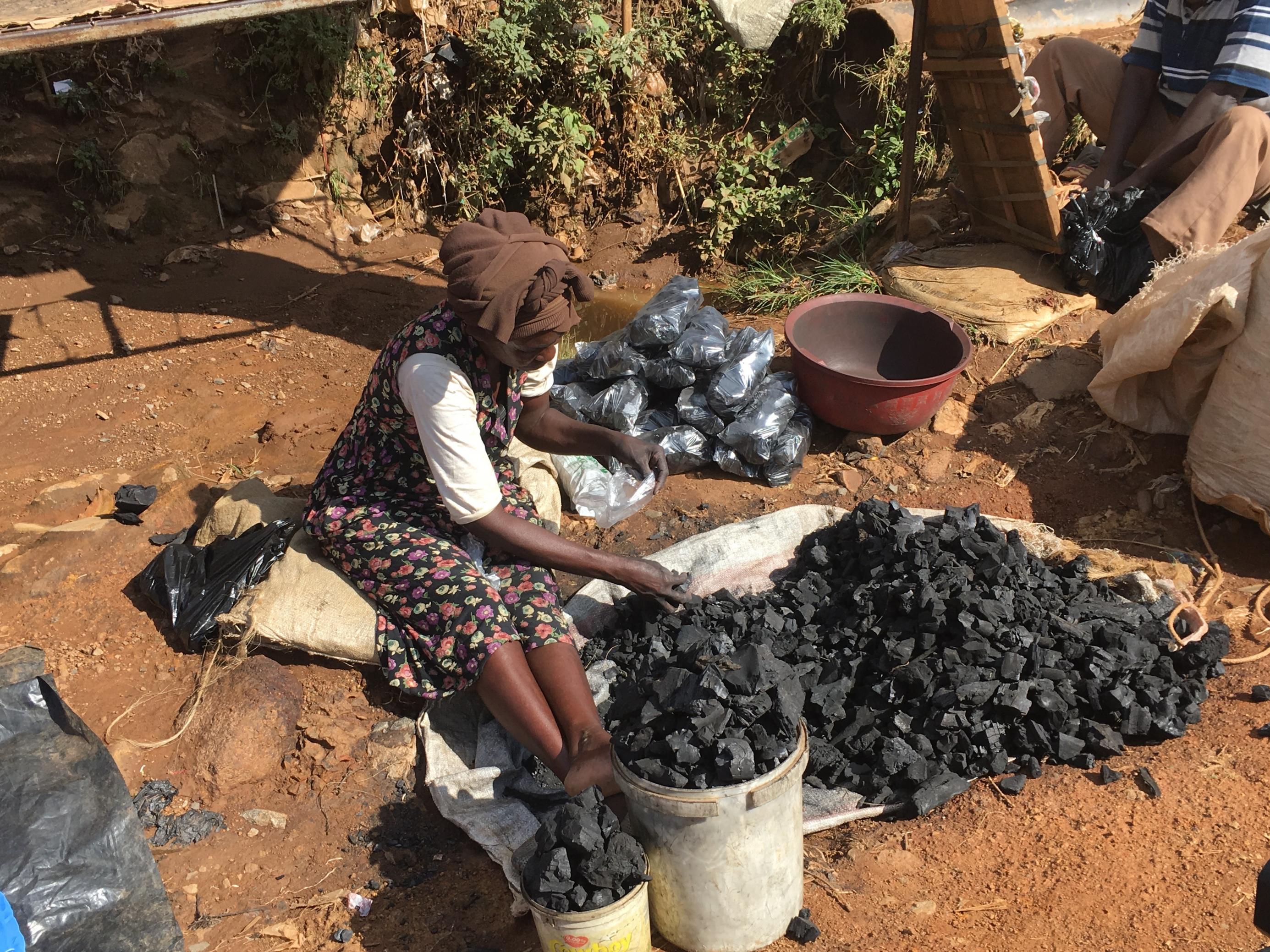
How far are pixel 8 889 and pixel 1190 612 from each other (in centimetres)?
376

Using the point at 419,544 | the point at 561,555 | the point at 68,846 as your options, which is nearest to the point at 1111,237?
the point at 561,555

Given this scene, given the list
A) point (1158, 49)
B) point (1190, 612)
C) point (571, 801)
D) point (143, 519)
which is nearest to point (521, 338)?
point (571, 801)

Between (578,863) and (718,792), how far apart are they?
1.22ft

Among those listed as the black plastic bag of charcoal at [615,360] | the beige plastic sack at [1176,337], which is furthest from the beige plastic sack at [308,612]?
the beige plastic sack at [1176,337]

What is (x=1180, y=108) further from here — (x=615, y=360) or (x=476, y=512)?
(x=476, y=512)

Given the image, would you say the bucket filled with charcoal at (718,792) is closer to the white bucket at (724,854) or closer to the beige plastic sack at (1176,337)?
the white bucket at (724,854)

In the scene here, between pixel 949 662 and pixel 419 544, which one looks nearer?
pixel 949 662

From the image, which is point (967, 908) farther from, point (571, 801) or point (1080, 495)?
point (1080, 495)

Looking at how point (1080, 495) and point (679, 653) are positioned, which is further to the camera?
point (1080, 495)

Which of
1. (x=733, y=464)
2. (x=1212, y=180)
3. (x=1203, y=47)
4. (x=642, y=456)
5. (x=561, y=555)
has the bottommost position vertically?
(x=733, y=464)

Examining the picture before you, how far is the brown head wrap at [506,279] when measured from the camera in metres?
2.62

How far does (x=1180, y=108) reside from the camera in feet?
17.0

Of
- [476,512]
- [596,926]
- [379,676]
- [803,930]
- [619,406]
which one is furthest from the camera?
[619,406]

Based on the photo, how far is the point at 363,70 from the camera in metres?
7.32
